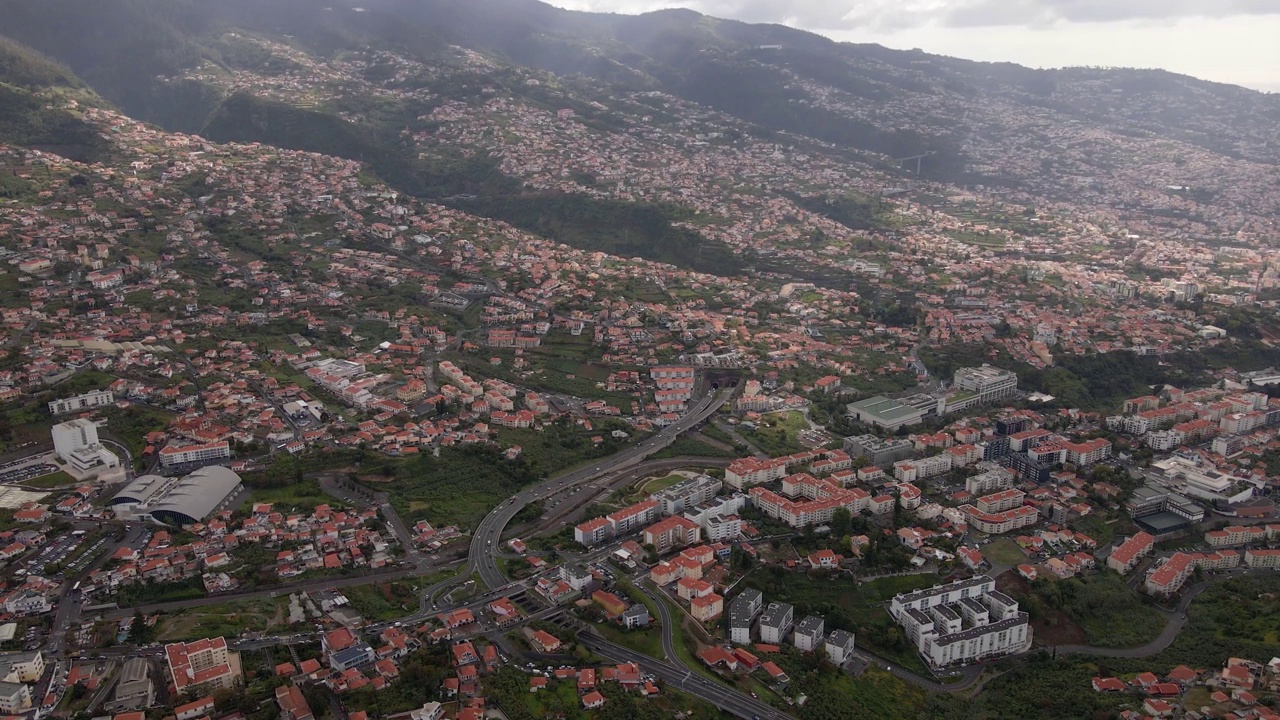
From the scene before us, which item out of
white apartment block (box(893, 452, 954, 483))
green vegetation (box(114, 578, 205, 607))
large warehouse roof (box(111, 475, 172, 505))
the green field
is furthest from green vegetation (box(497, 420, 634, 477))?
green vegetation (box(114, 578, 205, 607))

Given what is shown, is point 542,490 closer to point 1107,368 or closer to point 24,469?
point 24,469

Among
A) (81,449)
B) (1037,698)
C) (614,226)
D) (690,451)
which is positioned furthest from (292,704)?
(614,226)

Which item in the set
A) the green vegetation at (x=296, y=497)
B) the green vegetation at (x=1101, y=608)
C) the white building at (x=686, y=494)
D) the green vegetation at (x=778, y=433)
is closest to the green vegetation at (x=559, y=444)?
the white building at (x=686, y=494)

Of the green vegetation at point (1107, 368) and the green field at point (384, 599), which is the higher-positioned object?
the green vegetation at point (1107, 368)

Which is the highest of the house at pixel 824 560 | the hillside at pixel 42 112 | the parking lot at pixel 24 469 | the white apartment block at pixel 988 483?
the hillside at pixel 42 112

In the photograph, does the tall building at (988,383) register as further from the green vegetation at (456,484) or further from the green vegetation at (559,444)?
the green vegetation at (456,484)

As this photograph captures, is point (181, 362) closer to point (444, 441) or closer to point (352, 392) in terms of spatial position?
point (352, 392)
